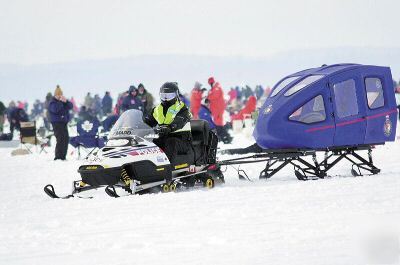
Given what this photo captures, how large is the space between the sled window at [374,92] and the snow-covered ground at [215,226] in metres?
1.50

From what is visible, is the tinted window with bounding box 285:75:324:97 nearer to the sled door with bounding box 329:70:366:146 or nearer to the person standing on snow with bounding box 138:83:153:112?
the sled door with bounding box 329:70:366:146

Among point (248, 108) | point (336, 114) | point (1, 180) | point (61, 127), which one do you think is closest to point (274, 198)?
point (336, 114)

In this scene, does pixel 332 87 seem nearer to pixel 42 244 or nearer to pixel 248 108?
pixel 42 244

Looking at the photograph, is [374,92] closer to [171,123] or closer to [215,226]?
[171,123]

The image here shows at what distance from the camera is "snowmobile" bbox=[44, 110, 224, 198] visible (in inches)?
375

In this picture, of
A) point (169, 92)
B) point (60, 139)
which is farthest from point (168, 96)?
point (60, 139)

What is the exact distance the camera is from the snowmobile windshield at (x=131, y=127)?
9.91 metres

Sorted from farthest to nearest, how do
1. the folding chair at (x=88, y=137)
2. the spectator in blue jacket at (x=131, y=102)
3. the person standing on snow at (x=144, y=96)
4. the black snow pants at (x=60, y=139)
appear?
the person standing on snow at (x=144, y=96) < the spectator in blue jacket at (x=131, y=102) < the folding chair at (x=88, y=137) < the black snow pants at (x=60, y=139)

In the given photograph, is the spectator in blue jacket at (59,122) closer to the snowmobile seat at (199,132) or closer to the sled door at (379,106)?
the snowmobile seat at (199,132)

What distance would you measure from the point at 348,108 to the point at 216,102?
40.4 feet

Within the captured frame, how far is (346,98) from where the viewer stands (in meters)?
11.6

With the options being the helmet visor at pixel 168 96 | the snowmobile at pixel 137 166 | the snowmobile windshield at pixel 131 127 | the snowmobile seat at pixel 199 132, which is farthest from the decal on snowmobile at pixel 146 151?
the snowmobile seat at pixel 199 132

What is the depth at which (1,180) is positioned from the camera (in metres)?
13.8

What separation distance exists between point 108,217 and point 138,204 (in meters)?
0.95
